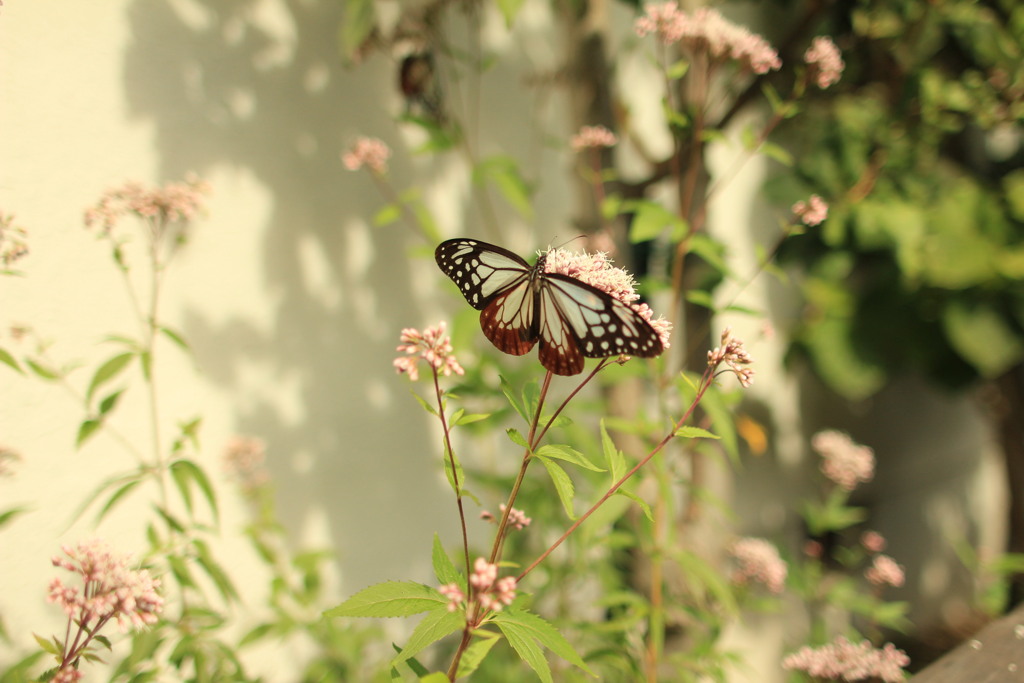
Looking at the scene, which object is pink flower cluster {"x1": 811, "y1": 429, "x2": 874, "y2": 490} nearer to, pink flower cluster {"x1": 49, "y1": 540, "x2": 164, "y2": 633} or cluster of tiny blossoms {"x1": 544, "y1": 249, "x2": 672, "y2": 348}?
cluster of tiny blossoms {"x1": 544, "y1": 249, "x2": 672, "y2": 348}

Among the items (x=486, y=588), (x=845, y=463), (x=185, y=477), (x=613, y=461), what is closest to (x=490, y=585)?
(x=486, y=588)

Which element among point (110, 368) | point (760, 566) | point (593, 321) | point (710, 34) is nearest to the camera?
point (593, 321)

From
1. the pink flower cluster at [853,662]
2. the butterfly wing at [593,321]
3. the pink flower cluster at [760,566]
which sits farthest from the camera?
the pink flower cluster at [760,566]

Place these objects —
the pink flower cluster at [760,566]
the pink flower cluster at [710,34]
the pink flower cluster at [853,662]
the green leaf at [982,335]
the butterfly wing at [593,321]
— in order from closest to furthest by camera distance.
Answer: the butterfly wing at [593,321]
the pink flower cluster at [853,662]
the pink flower cluster at [710,34]
the pink flower cluster at [760,566]
the green leaf at [982,335]

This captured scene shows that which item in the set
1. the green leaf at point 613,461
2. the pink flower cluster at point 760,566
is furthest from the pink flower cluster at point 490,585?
the pink flower cluster at point 760,566

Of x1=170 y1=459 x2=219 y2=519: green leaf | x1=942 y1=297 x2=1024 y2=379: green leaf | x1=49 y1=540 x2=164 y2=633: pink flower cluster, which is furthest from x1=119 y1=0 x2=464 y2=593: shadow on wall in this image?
x1=942 y1=297 x2=1024 y2=379: green leaf

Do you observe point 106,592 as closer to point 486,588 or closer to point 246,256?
point 486,588

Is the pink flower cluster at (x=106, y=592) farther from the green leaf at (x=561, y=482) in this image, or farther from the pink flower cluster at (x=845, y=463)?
the pink flower cluster at (x=845, y=463)
